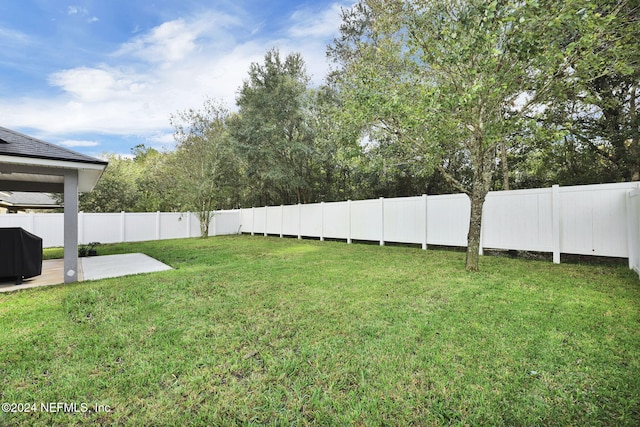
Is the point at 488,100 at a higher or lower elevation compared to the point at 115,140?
lower

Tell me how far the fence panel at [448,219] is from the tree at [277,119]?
6031 millimetres

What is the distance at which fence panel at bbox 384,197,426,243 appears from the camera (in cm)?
856

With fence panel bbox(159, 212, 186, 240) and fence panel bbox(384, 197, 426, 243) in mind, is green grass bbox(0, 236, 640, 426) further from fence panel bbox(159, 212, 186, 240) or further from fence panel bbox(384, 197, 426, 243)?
fence panel bbox(159, 212, 186, 240)

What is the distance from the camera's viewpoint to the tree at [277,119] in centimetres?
1240

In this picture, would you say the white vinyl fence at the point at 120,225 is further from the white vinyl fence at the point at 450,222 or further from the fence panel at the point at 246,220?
the fence panel at the point at 246,220

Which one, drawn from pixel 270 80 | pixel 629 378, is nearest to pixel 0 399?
pixel 629 378

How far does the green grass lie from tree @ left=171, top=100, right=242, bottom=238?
1066 cm

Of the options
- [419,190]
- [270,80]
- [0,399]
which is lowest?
[0,399]

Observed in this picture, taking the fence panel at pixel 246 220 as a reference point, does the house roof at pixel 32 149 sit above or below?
above

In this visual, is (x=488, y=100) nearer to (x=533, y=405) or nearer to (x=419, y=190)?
(x=533, y=405)

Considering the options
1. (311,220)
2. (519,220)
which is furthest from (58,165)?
(519,220)

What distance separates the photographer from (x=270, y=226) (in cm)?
1518

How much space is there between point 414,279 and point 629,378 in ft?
9.39

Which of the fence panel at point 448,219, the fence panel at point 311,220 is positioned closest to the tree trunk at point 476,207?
the fence panel at point 448,219
